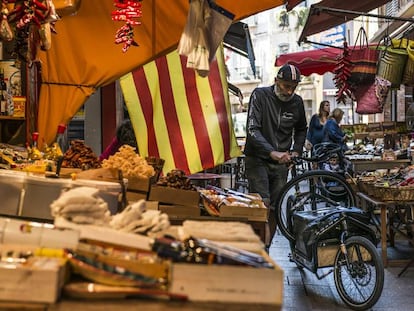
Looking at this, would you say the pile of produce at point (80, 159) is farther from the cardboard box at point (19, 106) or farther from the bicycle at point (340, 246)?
the bicycle at point (340, 246)

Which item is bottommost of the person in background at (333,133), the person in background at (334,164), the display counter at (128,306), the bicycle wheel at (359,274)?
the bicycle wheel at (359,274)

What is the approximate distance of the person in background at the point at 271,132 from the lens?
655 cm

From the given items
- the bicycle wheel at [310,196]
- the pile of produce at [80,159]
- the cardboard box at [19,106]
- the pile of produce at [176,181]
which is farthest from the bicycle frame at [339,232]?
the cardboard box at [19,106]

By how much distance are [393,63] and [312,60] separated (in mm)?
2613

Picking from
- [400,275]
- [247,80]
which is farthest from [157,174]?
[247,80]

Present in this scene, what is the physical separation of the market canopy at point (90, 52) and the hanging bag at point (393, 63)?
4.57m

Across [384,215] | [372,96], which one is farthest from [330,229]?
[372,96]

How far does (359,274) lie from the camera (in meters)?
5.46

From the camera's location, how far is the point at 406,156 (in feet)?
33.0

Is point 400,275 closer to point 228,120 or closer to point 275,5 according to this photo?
point 228,120

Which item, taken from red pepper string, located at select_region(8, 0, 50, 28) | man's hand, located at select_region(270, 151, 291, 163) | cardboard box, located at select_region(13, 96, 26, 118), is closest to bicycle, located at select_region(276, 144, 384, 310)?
man's hand, located at select_region(270, 151, 291, 163)

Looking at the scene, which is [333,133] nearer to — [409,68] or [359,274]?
[409,68]

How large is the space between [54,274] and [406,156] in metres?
8.91

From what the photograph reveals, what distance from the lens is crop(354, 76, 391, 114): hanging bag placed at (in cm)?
1040
